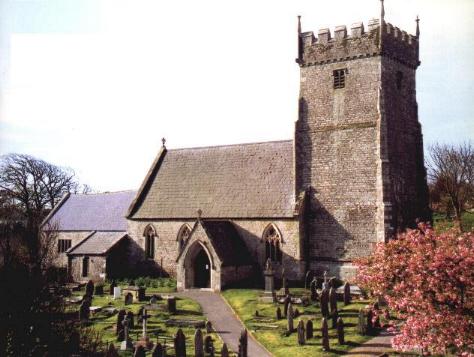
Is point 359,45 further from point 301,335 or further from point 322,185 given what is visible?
point 301,335

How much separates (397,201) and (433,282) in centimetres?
1981

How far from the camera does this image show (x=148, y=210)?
1689 inches

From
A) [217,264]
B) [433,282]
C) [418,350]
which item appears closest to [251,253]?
[217,264]

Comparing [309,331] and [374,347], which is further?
[309,331]

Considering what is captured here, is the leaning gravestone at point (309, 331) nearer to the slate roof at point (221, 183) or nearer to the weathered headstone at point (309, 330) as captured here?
the weathered headstone at point (309, 330)

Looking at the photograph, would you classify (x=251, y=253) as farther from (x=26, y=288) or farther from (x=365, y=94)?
(x=26, y=288)

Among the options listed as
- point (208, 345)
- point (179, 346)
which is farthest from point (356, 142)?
point (179, 346)

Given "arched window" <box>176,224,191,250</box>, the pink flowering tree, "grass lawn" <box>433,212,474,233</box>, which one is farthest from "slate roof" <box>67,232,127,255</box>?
the pink flowering tree

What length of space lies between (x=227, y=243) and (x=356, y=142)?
1056cm

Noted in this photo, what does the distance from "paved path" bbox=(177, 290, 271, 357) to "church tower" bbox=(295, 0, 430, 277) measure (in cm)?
720

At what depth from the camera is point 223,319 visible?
28859mm

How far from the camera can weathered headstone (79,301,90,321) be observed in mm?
29391

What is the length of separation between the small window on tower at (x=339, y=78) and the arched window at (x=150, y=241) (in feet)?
56.2

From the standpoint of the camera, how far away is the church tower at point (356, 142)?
114 ft
